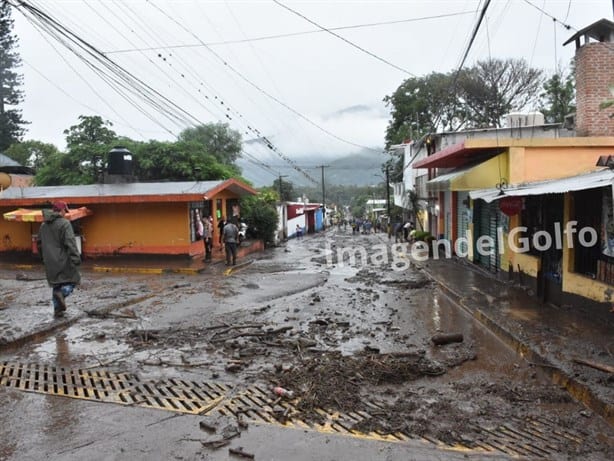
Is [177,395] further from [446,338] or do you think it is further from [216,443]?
[446,338]

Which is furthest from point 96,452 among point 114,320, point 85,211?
point 85,211

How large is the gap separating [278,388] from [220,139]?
43.5 m

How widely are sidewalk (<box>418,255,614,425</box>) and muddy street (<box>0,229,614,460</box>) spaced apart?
0.54 ft

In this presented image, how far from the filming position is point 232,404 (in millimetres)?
4750

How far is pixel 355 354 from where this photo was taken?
6.45 m

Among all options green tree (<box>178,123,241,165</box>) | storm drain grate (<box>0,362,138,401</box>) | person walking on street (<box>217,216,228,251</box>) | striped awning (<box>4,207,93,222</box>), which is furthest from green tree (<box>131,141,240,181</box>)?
storm drain grate (<box>0,362,138,401</box>)

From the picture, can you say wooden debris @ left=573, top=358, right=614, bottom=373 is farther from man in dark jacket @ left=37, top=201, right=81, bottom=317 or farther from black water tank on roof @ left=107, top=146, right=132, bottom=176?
black water tank on roof @ left=107, top=146, right=132, bottom=176

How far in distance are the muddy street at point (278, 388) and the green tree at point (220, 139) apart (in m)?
37.4

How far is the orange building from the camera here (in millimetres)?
17297

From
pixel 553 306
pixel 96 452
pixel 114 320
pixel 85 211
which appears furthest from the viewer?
pixel 85 211

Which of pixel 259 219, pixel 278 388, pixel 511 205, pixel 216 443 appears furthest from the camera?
pixel 259 219

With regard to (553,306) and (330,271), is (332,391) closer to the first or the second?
(553,306)

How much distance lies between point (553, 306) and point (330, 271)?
787 centimetres

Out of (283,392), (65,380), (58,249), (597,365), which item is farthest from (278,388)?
(58,249)
